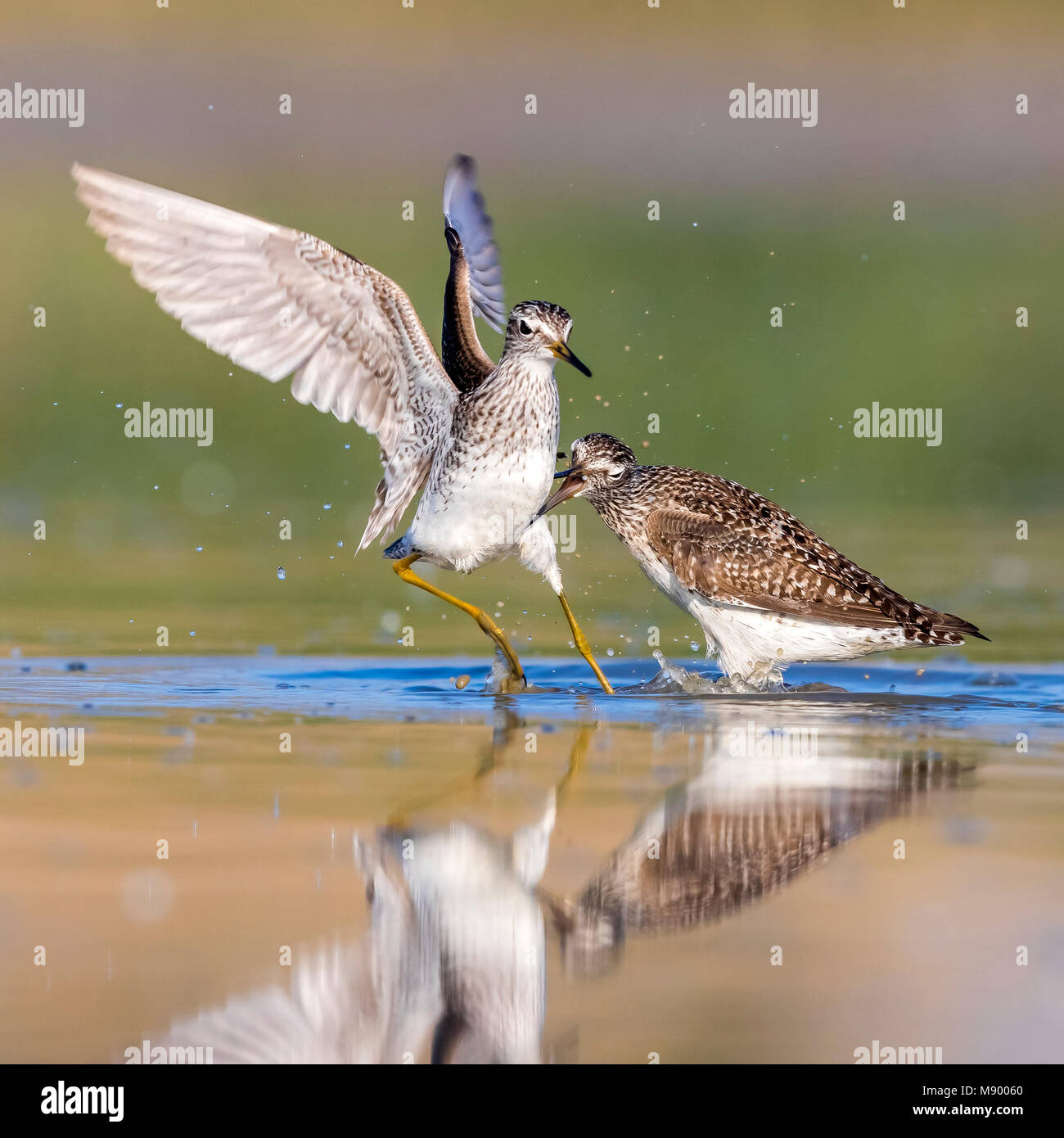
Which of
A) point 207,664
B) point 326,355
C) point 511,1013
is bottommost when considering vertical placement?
point 511,1013

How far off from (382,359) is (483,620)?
57.6 inches

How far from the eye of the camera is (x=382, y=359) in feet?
30.8

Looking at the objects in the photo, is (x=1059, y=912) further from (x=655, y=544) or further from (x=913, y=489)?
(x=913, y=489)

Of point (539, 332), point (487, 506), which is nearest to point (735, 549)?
point (487, 506)

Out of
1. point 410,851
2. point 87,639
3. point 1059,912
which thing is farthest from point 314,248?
point 1059,912

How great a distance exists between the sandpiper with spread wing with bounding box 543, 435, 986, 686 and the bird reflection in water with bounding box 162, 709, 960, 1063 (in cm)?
221

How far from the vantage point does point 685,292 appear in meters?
22.2

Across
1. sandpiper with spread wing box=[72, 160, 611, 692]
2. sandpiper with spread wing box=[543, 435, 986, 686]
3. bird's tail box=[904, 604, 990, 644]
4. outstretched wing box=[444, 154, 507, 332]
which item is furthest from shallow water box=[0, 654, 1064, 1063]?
outstretched wing box=[444, 154, 507, 332]

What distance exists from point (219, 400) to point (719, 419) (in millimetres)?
5204

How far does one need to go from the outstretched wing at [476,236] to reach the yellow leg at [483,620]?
249cm

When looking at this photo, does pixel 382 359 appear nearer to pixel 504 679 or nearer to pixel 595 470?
pixel 595 470

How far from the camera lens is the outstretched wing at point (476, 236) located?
12156 mm

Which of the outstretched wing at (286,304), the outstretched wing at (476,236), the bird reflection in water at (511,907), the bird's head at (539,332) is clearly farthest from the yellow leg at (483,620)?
the outstretched wing at (476,236)

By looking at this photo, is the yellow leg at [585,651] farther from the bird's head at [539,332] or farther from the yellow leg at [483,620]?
the bird's head at [539,332]
